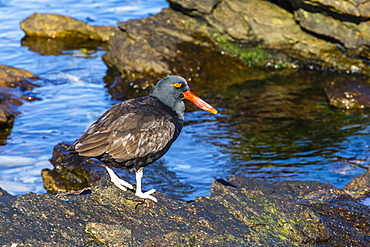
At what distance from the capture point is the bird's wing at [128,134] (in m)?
5.02

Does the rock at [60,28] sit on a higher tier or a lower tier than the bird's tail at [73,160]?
lower

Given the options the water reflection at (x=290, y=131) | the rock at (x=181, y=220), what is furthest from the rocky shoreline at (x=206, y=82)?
the water reflection at (x=290, y=131)

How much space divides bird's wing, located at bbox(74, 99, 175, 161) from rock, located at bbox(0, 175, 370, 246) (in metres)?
0.48

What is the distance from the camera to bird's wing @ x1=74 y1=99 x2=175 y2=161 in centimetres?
502

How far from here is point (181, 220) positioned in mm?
4820

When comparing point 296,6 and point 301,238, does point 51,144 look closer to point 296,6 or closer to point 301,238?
point 301,238

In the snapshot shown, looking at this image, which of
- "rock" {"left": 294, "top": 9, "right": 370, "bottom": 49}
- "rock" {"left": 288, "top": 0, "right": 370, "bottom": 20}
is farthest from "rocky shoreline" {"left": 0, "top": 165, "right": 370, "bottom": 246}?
"rock" {"left": 294, "top": 9, "right": 370, "bottom": 49}

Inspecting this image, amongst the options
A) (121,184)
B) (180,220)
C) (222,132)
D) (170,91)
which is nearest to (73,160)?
(121,184)

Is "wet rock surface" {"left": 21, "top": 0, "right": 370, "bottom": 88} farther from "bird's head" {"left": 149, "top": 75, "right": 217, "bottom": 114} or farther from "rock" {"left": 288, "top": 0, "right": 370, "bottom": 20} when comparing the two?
"bird's head" {"left": 149, "top": 75, "right": 217, "bottom": 114}

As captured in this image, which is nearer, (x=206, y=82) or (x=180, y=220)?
(x=180, y=220)

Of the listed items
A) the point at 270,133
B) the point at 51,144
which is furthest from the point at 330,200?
the point at 51,144

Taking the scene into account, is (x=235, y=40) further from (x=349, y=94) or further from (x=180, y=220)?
(x=180, y=220)

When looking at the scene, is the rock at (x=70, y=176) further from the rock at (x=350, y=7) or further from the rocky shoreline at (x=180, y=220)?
the rock at (x=350, y=7)

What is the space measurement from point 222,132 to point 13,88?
6.12 m
